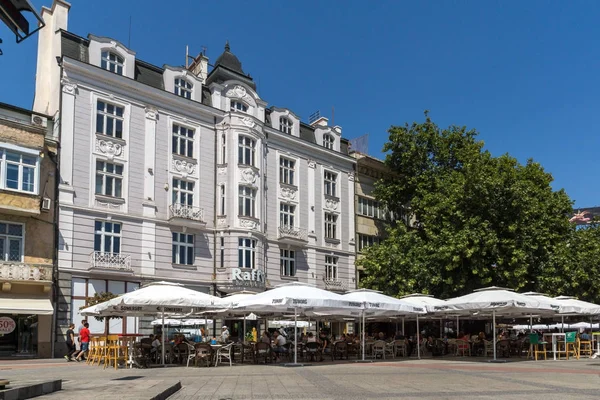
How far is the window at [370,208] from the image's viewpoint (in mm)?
43959

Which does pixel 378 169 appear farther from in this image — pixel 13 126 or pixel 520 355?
pixel 13 126

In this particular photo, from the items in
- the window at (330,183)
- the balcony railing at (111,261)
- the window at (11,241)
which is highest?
the window at (330,183)

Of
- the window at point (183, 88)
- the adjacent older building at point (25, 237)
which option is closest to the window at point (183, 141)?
the window at point (183, 88)

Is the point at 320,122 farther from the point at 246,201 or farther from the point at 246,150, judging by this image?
the point at 246,201

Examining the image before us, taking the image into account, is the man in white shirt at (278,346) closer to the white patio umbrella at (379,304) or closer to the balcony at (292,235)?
the white patio umbrella at (379,304)

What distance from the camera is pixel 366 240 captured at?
44094 mm

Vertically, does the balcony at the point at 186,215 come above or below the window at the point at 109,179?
below

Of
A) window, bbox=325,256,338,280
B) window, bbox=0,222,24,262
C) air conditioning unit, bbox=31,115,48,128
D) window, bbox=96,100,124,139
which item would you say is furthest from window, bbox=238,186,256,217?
window, bbox=0,222,24,262

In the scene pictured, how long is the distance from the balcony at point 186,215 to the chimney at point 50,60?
7.59m

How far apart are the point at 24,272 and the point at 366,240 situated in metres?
24.5

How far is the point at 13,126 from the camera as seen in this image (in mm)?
26438

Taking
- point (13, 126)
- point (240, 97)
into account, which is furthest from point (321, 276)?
point (13, 126)

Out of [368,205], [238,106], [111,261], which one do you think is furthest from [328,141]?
[111,261]

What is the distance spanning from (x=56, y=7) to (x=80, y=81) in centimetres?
478
